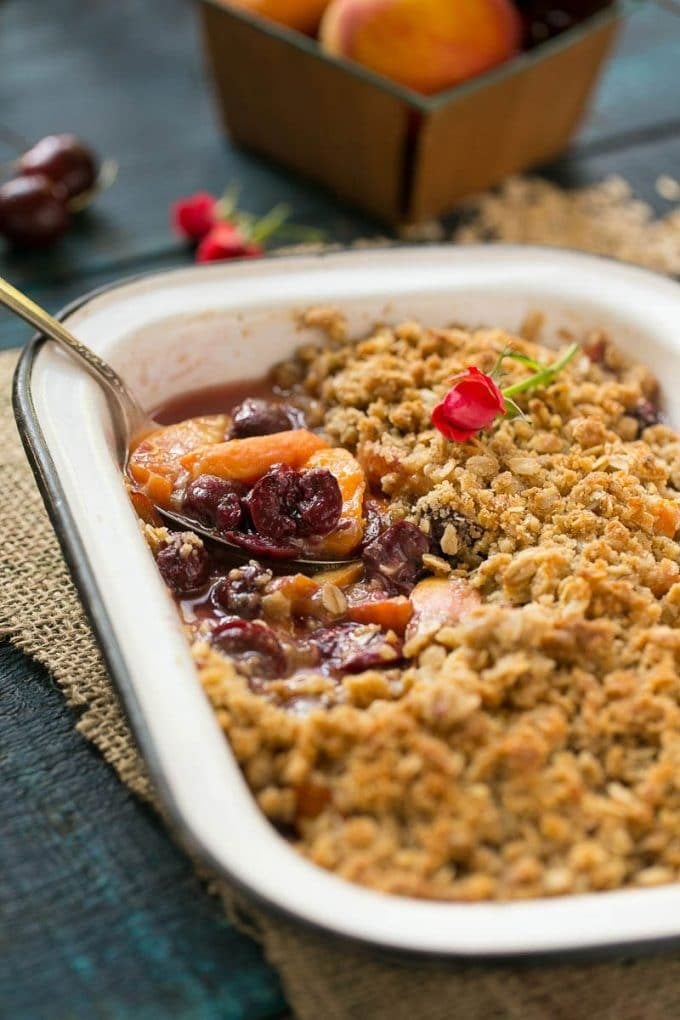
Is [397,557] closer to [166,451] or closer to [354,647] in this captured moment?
[354,647]

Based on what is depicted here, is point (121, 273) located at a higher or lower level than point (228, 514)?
lower

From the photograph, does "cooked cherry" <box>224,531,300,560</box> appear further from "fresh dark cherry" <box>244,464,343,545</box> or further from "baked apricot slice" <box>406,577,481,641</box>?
"baked apricot slice" <box>406,577,481,641</box>

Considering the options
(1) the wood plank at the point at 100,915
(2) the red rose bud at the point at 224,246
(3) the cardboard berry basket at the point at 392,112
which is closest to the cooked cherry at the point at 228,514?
(1) the wood plank at the point at 100,915

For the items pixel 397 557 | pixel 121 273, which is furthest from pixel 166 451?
pixel 121 273

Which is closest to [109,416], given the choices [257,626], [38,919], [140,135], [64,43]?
[257,626]

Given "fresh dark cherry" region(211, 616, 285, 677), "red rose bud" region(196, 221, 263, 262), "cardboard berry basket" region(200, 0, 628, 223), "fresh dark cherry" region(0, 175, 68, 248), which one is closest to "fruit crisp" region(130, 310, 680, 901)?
"fresh dark cherry" region(211, 616, 285, 677)

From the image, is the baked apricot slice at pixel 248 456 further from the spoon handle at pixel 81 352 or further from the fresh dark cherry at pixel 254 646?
the fresh dark cherry at pixel 254 646
